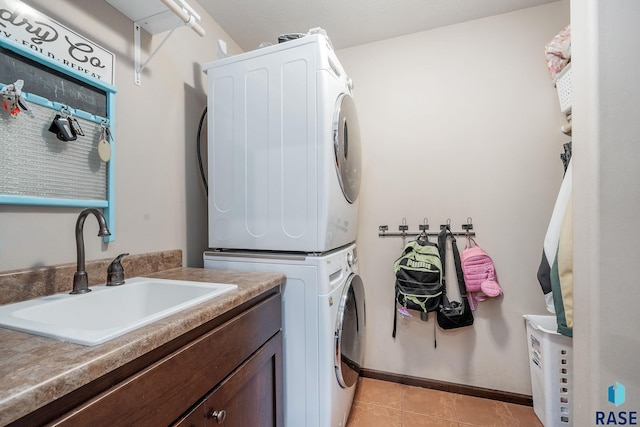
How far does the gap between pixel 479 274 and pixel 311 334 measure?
3.98 ft

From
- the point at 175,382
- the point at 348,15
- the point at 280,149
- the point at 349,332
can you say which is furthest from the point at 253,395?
the point at 348,15

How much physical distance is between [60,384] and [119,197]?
0.92 metres

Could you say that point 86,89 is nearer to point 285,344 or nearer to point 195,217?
point 195,217

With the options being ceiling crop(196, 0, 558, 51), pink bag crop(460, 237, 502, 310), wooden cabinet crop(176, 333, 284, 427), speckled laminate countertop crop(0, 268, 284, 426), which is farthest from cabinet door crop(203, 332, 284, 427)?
ceiling crop(196, 0, 558, 51)

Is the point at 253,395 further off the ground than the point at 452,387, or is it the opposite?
the point at 253,395

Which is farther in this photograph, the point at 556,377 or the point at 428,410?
the point at 428,410

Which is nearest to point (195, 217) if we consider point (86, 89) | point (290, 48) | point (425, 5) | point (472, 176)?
point (86, 89)

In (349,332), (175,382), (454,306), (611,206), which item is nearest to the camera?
(175,382)

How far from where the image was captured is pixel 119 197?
1149 mm

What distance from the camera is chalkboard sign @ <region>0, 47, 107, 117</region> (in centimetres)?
83

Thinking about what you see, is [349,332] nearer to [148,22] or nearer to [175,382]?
[175,382]

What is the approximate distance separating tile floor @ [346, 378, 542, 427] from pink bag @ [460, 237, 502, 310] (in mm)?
609

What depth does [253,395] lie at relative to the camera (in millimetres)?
938

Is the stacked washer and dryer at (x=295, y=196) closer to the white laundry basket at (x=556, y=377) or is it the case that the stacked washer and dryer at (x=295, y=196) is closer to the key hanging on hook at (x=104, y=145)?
the key hanging on hook at (x=104, y=145)
